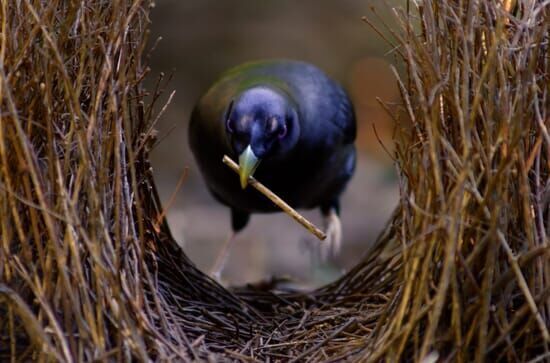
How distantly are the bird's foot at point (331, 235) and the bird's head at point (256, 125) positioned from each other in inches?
40.7

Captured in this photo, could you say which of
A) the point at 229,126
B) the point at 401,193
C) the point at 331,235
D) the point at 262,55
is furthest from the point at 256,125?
the point at 262,55

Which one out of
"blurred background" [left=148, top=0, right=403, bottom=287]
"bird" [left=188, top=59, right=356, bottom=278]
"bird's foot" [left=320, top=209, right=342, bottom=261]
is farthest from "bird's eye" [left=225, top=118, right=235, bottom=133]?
"blurred background" [left=148, top=0, right=403, bottom=287]

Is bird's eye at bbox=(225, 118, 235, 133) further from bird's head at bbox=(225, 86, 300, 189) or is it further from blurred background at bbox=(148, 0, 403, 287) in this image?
blurred background at bbox=(148, 0, 403, 287)

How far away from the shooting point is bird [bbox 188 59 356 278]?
3.19m

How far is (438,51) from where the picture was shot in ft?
7.09

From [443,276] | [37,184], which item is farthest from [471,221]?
[37,184]

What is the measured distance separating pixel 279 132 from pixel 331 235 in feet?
3.90

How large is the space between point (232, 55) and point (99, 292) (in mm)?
5423

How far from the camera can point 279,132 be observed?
3.24 meters

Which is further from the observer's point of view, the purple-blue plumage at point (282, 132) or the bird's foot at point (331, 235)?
the bird's foot at point (331, 235)

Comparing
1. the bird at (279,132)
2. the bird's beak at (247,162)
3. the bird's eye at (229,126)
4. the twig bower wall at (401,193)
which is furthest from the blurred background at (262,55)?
the twig bower wall at (401,193)

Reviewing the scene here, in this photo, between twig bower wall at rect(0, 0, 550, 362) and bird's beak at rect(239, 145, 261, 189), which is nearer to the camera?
twig bower wall at rect(0, 0, 550, 362)

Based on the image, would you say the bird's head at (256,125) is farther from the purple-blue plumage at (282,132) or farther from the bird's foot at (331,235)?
the bird's foot at (331,235)

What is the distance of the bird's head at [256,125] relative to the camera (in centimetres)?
305
